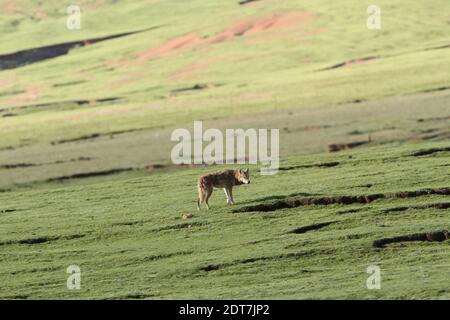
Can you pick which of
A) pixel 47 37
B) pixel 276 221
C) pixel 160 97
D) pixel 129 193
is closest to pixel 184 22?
pixel 47 37

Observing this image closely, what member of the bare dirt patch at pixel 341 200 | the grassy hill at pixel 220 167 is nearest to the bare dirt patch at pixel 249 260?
the grassy hill at pixel 220 167

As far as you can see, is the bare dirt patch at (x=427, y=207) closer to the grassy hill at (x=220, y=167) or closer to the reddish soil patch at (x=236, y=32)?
the grassy hill at (x=220, y=167)

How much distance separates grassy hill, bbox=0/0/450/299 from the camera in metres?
26.0

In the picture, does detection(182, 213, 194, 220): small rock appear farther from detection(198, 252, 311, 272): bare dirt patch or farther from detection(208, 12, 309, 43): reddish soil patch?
detection(208, 12, 309, 43): reddish soil patch

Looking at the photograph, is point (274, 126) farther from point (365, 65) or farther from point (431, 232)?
point (431, 232)

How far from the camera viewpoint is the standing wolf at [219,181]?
102 feet

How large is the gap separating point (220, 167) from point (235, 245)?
16.7 m

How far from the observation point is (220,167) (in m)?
44.4

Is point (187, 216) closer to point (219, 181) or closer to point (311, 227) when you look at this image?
point (219, 181)

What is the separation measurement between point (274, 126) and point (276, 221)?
29577 millimetres

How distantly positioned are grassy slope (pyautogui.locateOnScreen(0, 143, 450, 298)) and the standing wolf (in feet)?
1.97

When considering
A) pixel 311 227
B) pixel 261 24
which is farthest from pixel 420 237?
pixel 261 24

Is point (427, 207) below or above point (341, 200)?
below
